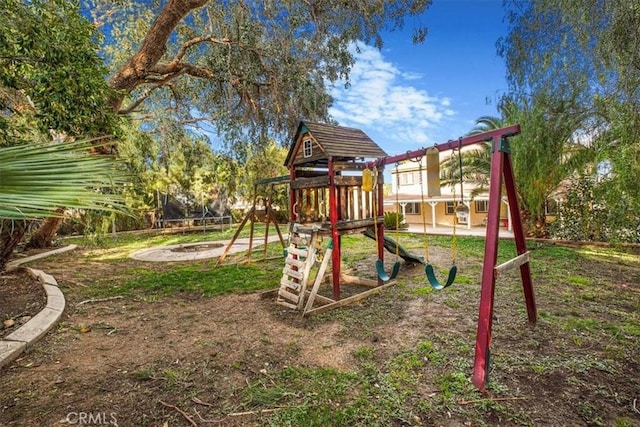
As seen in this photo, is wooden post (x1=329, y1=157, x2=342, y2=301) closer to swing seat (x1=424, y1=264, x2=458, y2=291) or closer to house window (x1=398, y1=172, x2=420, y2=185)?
swing seat (x1=424, y1=264, x2=458, y2=291)

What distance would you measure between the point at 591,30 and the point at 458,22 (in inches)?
246

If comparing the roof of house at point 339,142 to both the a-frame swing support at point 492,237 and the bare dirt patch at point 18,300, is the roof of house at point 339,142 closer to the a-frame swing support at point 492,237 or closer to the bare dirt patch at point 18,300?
the a-frame swing support at point 492,237

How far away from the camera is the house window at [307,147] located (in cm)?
541

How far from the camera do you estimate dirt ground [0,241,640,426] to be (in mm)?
2287

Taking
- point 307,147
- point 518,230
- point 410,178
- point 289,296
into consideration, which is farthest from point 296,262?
point 410,178

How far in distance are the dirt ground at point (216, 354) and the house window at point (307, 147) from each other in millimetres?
2548

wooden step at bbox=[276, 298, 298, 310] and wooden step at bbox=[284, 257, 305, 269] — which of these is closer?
wooden step at bbox=[276, 298, 298, 310]

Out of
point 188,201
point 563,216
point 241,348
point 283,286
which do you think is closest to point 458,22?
point 563,216

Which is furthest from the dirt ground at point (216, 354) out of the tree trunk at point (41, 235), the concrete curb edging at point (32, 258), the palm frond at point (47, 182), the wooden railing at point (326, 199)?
the tree trunk at point (41, 235)

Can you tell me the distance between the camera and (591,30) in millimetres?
4953

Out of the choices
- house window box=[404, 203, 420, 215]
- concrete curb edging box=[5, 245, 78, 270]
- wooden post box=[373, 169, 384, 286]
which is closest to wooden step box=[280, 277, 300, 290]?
wooden post box=[373, 169, 384, 286]

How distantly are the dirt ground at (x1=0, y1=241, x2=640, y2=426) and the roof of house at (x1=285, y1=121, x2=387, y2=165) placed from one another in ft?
7.78

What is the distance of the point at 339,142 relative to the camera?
5.35 m

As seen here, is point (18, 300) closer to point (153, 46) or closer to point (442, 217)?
point (153, 46)
